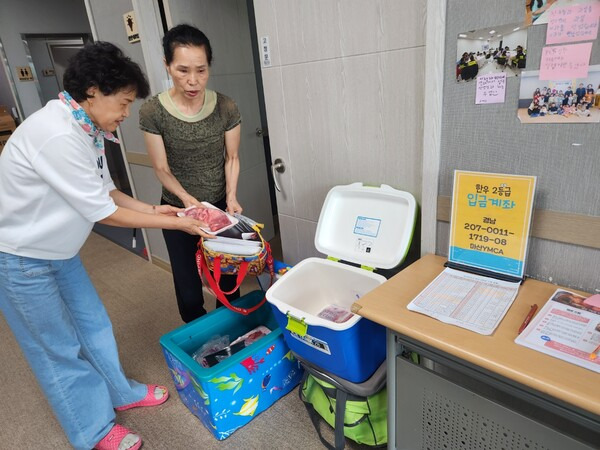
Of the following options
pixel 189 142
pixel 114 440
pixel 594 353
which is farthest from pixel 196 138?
pixel 594 353

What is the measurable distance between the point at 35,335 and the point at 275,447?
0.98 meters

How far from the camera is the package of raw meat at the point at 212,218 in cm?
159

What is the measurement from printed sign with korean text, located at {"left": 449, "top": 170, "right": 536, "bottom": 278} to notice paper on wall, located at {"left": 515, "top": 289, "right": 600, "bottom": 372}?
169mm

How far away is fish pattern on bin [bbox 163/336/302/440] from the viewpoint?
1508 millimetres

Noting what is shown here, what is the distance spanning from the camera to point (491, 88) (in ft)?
3.76

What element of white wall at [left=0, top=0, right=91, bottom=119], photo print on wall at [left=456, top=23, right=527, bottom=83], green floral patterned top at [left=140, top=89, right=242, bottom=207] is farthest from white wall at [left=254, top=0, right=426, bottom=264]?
white wall at [left=0, top=0, right=91, bottom=119]

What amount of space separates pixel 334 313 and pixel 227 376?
49 centimetres

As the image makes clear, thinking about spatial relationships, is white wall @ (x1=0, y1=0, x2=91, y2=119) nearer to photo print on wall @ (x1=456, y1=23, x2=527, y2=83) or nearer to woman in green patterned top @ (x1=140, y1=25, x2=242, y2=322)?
woman in green patterned top @ (x1=140, y1=25, x2=242, y2=322)

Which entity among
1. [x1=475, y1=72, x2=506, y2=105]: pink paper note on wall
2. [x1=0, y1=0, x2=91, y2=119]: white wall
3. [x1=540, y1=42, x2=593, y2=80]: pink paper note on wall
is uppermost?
[x1=0, y1=0, x2=91, y2=119]: white wall

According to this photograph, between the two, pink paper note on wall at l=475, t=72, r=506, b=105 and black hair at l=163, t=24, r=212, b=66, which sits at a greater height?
black hair at l=163, t=24, r=212, b=66

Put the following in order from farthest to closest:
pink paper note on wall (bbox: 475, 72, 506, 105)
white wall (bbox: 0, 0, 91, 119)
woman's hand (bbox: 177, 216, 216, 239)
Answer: white wall (bbox: 0, 0, 91, 119) < woman's hand (bbox: 177, 216, 216, 239) < pink paper note on wall (bbox: 475, 72, 506, 105)

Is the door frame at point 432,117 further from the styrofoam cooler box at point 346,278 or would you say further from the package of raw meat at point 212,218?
the package of raw meat at point 212,218

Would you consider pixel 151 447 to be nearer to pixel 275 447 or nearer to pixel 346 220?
pixel 275 447

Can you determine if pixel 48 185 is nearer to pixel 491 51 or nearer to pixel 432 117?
pixel 432 117
